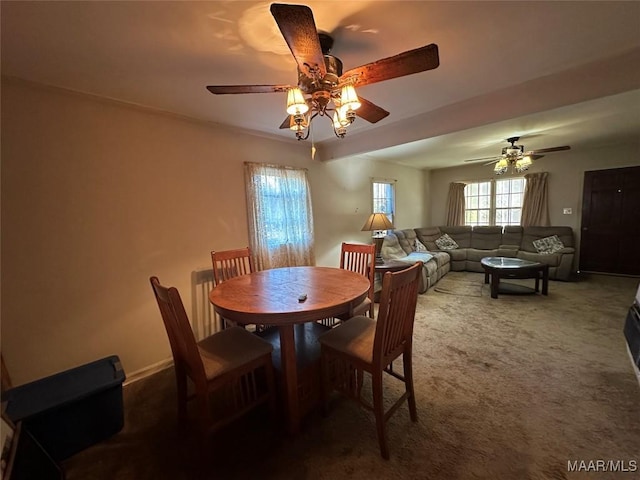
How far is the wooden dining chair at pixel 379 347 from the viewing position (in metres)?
1.40

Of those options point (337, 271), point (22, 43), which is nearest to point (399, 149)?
point (337, 271)

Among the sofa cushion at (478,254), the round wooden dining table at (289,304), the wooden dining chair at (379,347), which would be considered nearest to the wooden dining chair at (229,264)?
the round wooden dining table at (289,304)

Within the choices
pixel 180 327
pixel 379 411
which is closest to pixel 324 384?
pixel 379 411

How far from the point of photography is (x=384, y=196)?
17.6 feet

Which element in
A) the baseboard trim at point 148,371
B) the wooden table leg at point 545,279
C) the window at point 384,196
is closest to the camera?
the baseboard trim at point 148,371

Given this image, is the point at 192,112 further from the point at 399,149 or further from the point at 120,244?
the point at 399,149

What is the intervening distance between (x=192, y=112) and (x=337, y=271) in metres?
2.01

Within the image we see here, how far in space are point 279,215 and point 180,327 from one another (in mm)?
2124

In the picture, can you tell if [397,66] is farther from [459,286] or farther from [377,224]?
[459,286]

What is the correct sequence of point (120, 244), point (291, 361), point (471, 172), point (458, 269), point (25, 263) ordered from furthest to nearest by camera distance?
point (471, 172), point (458, 269), point (120, 244), point (25, 263), point (291, 361)

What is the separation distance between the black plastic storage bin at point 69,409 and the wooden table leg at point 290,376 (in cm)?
111

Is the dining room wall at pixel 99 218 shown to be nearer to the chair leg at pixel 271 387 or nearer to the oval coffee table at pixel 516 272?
the chair leg at pixel 271 387

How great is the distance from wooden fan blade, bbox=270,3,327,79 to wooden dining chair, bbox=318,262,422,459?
1.10 meters

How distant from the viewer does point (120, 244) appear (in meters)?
2.19
